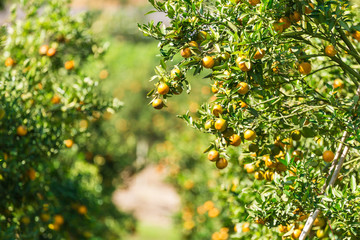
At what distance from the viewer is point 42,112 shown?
375 cm

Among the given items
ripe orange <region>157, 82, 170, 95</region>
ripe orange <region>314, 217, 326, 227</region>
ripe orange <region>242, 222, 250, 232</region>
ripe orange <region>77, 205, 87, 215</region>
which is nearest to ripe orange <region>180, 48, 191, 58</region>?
ripe orange <region>157, 82, 170, 95</region>

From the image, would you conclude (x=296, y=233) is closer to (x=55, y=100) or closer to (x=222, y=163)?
(x=222, y=163)

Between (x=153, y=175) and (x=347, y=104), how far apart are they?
57.3ft

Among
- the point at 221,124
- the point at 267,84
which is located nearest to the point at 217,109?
the point at 221,124

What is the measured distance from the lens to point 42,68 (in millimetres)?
4078

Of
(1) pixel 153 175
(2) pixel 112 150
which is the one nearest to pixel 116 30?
(1) pixel 153 175

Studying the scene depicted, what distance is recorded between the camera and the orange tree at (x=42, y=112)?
330 cm

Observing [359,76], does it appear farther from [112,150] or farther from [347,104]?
[112,150]

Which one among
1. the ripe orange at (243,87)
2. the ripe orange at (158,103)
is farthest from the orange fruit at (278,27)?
the ripe orange at (158,103)

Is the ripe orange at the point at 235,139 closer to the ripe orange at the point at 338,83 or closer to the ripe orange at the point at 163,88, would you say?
the ripe orange at the point at 163,88

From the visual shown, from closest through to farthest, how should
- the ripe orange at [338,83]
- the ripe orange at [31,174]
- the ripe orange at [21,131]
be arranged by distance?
the ripe orange at [338,83] < the ripe orange at [21,131] < the ripe orange at [31,174]

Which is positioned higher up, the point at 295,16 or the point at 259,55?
the point at 295,16

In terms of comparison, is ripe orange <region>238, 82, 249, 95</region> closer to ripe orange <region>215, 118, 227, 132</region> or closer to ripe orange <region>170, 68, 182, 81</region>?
ripe orange <region>215, 118, 227, 132</region>

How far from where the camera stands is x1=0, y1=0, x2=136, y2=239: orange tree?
3.30 meters
